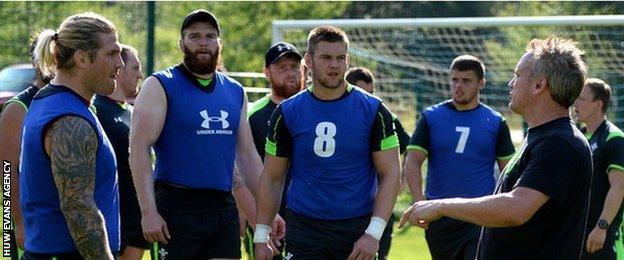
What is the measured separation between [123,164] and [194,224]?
91cm

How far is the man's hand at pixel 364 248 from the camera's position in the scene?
6715 mm

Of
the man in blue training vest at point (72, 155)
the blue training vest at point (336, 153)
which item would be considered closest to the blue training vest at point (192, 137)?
the blue training vest at point (336, 153)

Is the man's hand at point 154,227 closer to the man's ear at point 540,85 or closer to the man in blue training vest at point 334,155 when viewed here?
the man in blue training vest at point 334,155

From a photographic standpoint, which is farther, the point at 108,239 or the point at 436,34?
the point at 436,34

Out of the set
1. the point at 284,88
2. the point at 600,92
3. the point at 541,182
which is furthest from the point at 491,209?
the point at 600,92

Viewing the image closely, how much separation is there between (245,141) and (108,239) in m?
2.22

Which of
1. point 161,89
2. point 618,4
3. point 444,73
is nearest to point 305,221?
point 161,89

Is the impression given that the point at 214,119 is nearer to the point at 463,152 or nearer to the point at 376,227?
the point at 376,227

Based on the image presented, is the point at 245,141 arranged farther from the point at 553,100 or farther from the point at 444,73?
the point at 444,73

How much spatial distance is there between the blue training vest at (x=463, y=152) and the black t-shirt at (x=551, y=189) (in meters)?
3.96

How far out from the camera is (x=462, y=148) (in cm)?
914

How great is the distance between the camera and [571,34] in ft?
54.0

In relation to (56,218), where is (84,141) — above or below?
above

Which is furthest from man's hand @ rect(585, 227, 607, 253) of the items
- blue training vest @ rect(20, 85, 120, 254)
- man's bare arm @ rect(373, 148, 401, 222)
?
blue training vest @ rect(20, 85, 120, 254)
